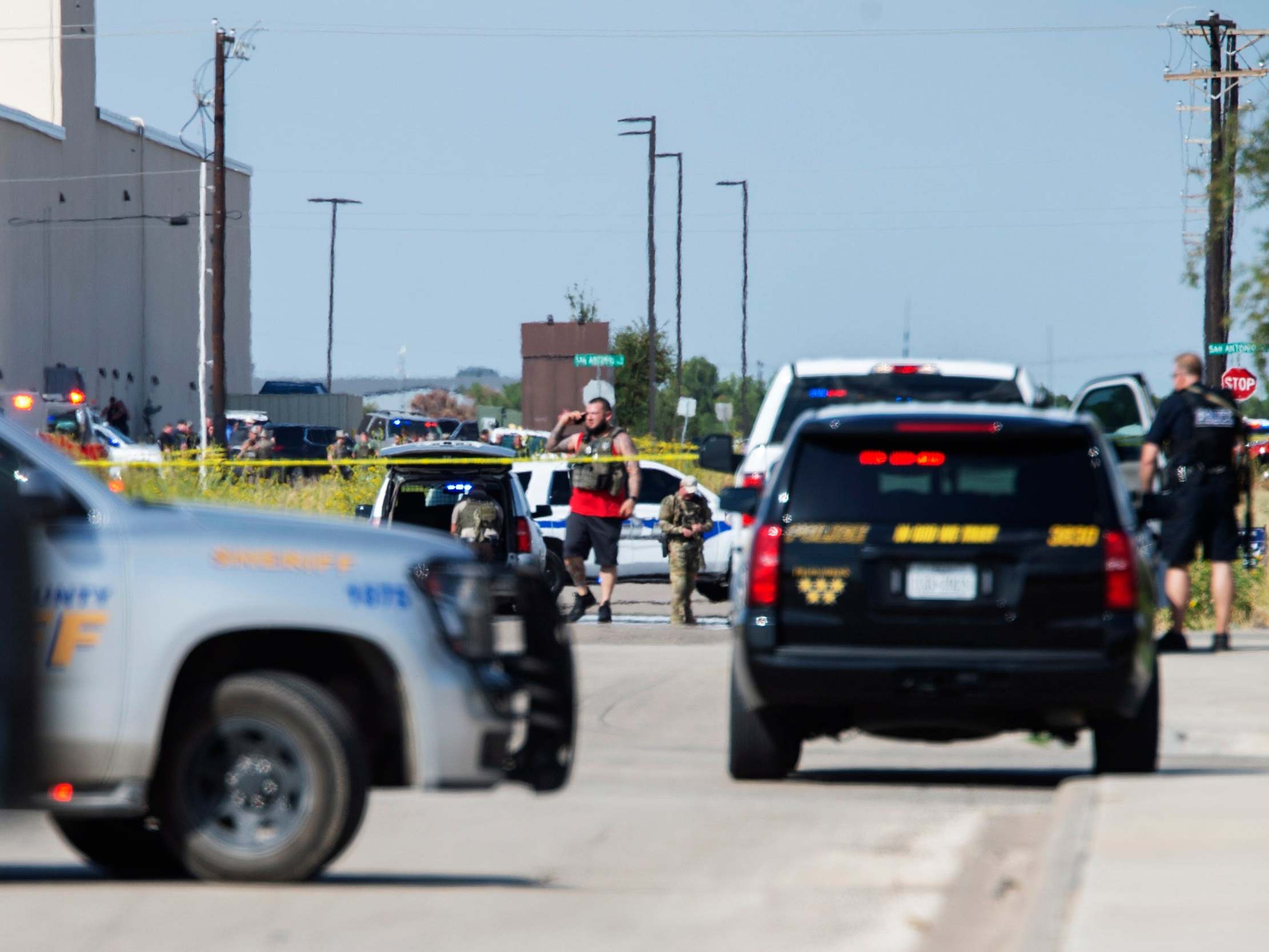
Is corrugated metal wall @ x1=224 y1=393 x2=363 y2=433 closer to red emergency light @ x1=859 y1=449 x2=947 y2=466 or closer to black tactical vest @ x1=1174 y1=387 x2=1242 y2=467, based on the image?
black tactical vest @ x1=1174 y1=387 x2=1242 y2=467

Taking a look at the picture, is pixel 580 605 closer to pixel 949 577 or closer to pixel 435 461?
pixel 435 461

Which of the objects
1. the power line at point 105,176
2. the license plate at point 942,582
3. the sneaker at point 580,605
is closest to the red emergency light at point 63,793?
the license plate at point 942,582

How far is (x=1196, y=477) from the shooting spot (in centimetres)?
1488

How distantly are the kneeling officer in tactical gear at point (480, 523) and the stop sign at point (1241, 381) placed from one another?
840 inches

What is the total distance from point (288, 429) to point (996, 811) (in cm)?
5403

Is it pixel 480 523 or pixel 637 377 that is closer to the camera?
pixel 480 523

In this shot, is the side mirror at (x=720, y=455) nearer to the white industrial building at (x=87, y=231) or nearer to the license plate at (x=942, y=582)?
the license plate at (x=942, y=582)

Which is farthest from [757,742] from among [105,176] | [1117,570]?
[105,176]

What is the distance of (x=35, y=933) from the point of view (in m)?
6.39

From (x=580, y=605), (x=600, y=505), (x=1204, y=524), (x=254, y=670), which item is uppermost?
(x=254, y=670)

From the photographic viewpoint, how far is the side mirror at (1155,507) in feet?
34.2

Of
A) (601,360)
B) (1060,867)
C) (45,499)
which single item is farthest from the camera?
(601,360)

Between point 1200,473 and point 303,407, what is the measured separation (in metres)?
78.4

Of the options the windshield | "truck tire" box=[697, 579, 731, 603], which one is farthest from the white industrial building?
the windshield
